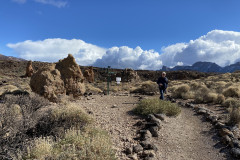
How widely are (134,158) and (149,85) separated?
11685 mm

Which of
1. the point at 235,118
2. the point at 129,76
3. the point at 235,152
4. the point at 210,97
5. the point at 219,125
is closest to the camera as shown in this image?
the point at 235,152

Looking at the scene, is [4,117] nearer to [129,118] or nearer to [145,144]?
[145,144]

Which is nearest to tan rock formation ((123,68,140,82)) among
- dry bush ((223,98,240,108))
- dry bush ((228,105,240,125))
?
dry bush ((223,98,240,108))

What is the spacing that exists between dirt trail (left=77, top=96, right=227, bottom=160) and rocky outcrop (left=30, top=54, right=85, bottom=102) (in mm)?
2805

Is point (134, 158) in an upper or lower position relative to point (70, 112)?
lower

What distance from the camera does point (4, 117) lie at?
12.9 feet

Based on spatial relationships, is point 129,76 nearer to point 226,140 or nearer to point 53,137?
point 226,140

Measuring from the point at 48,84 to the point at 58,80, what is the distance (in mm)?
669

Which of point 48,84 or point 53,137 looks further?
point 48,84

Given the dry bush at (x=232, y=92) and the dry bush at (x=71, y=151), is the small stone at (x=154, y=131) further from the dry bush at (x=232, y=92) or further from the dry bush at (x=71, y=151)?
the dry bush at (x=232, y=92)

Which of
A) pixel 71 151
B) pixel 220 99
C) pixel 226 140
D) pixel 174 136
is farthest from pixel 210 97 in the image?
pixel 71 151

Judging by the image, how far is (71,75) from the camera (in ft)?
31.7

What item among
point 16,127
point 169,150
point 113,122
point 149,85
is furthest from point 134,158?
point 149,85

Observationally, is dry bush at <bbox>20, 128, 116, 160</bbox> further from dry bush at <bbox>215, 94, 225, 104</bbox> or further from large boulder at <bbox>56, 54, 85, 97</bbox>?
dry bush at <bbox>215, 94, 225, 104</bbox>
